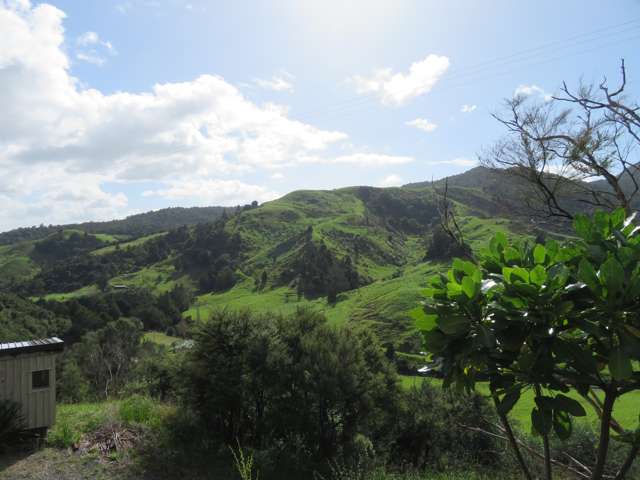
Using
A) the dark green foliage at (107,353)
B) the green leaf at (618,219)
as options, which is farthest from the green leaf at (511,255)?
the dark green foliage at (107,353)

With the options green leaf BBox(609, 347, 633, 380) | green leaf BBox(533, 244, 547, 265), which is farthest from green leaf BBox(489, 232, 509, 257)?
green leaf BBox(609, 347, 633, 380)

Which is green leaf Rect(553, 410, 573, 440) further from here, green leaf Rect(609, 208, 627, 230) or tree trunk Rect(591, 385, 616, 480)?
green leaf Rect(609, 208, 627, 230)

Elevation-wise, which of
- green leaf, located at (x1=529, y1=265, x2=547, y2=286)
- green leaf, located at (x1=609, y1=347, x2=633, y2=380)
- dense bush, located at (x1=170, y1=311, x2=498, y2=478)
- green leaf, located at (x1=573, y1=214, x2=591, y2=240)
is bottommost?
dense bush, located at (x1=170, y1=311, x2=498, y2=478)

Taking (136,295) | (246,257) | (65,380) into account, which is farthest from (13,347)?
(246,257)

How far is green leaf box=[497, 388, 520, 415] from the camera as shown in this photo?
6.00ft

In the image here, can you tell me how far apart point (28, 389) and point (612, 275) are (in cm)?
1034

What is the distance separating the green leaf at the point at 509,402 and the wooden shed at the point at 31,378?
9.51m

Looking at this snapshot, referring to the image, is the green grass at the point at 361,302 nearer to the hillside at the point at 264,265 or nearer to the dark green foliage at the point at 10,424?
the hillside at the point at 264,265

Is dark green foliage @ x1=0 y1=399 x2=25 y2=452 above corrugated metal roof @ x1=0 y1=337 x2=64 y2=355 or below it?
below

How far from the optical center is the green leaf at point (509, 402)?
1830 millimetres

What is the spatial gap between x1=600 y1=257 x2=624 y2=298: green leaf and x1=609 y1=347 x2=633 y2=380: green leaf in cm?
24

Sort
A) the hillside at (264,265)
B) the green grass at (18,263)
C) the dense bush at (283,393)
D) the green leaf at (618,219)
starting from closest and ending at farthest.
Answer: the green leaf at (618,219) → the dense bush at (283,393) → the hillside at (264,265) → the green grass at (18,263)

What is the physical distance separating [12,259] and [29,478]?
164m

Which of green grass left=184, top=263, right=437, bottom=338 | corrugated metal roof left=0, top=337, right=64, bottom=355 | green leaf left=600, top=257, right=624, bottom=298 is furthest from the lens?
green grass left=184, top=263, right=437, bottom=338
